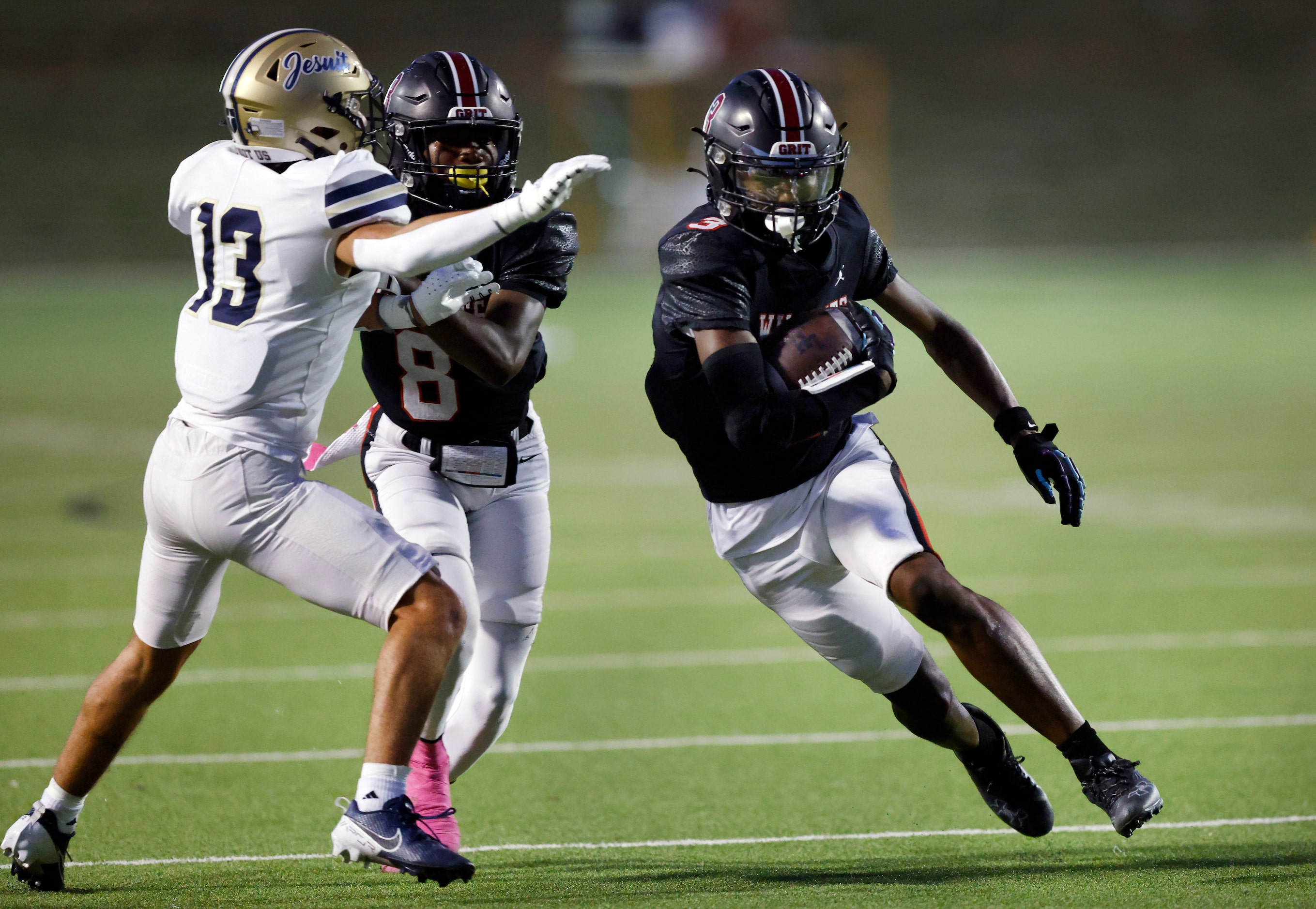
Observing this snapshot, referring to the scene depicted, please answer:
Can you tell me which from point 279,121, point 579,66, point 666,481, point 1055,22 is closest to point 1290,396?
point 666,481

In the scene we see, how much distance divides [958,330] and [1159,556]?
13.7 ft

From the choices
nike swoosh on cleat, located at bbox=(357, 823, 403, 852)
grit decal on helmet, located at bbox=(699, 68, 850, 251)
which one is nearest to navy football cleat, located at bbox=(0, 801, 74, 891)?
nike swoosh on cleat, located at bbox=(357, 823, 403, 852)

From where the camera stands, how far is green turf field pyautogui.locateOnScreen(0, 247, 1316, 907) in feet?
12.4

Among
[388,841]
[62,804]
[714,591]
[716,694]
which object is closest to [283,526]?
[388,841]

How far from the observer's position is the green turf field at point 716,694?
12.4ft

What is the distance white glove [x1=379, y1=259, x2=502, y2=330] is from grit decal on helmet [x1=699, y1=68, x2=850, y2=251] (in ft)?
2.39

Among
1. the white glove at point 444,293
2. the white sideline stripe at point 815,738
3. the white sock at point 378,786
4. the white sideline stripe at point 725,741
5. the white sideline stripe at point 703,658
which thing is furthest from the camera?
the white sideline stripe at point 703,658

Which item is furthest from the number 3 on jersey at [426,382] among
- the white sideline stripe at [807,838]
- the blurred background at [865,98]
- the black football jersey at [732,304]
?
the blurred background at [865,98]

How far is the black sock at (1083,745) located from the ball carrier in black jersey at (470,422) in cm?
133

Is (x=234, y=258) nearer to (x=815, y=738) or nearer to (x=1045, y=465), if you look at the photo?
(x=1045, y=465)

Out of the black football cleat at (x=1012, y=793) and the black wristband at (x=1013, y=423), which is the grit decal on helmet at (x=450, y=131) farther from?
the black football cleat at (x=1012, y=793)

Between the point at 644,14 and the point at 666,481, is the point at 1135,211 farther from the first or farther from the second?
the point at 666,481

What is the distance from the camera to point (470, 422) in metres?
3.98

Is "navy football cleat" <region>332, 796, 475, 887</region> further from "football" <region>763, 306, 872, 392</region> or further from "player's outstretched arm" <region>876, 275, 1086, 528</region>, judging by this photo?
"player's outstretched arm" <region>876, 275, 1086, 528</region>
